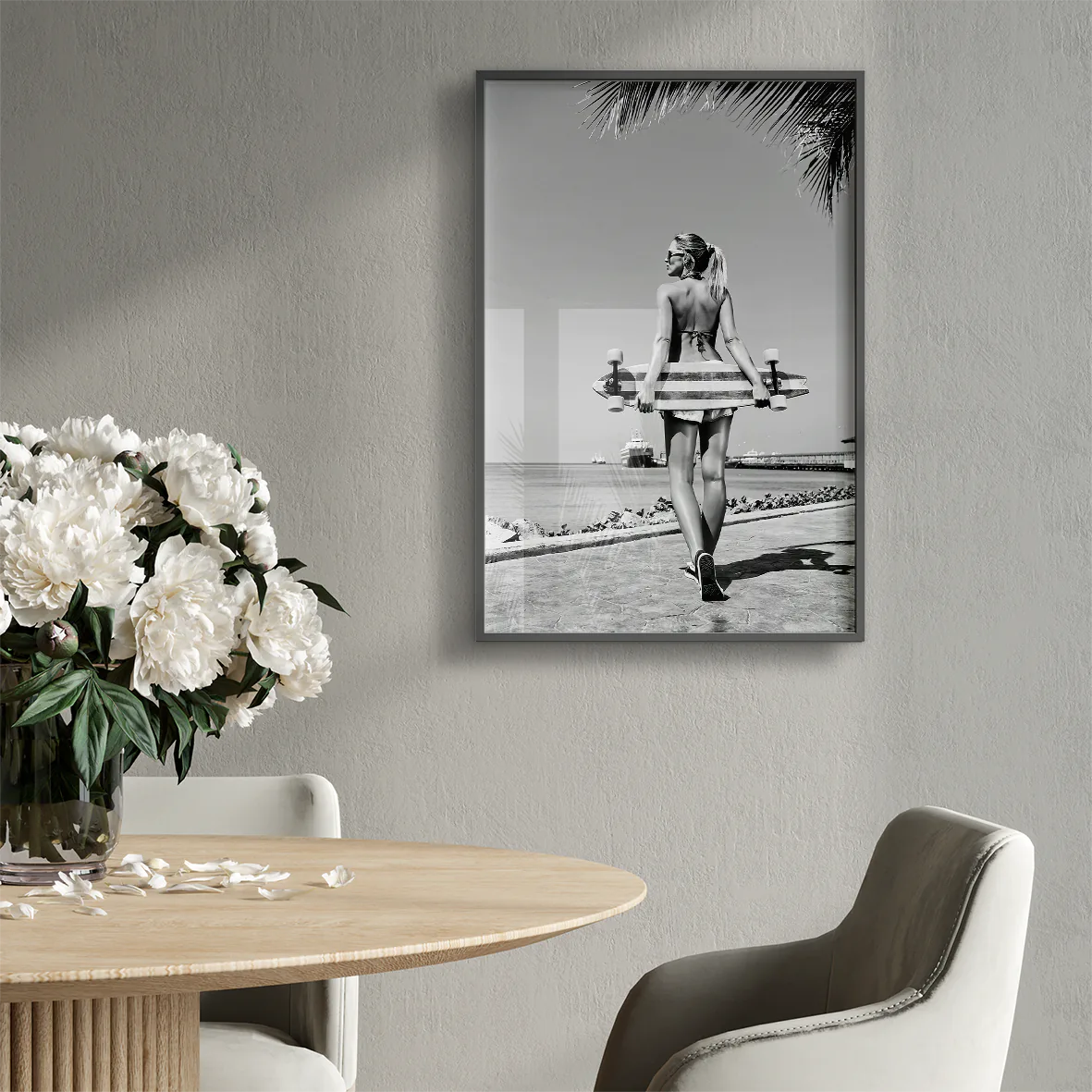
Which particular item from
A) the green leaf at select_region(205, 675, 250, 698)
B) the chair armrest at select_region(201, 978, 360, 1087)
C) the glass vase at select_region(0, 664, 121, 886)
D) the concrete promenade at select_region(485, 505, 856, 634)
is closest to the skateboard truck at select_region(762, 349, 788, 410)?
the concrete promenade at select_region(485, 505, 856, 634)

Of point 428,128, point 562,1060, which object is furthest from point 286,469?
point 562,1060

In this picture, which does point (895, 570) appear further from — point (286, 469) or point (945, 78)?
point (286, 469)

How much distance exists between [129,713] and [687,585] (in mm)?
1469

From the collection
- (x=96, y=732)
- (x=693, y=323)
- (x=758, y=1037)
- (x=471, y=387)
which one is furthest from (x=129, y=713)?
(x=693, y=323)

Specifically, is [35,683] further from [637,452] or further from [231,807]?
[637,452]

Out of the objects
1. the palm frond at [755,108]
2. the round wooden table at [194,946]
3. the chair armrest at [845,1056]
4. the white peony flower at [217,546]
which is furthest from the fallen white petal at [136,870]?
the palm frond at [755,108]

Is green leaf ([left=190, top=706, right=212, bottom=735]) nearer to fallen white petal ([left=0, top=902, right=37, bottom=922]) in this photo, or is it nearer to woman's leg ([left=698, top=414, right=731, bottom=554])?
fallen white petal ([left=0, top=902, right=37, bottom=922])

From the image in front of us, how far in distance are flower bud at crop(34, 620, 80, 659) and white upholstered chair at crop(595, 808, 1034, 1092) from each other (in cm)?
74

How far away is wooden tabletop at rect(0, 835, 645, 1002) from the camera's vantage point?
90 cm

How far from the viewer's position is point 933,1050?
3.97ft

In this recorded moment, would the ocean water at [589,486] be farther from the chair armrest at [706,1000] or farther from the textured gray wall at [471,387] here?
the chair armrest at [706,1000]

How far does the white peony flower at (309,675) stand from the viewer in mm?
1215

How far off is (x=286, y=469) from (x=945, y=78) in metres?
1.62

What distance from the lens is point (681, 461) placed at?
7.90 ft
